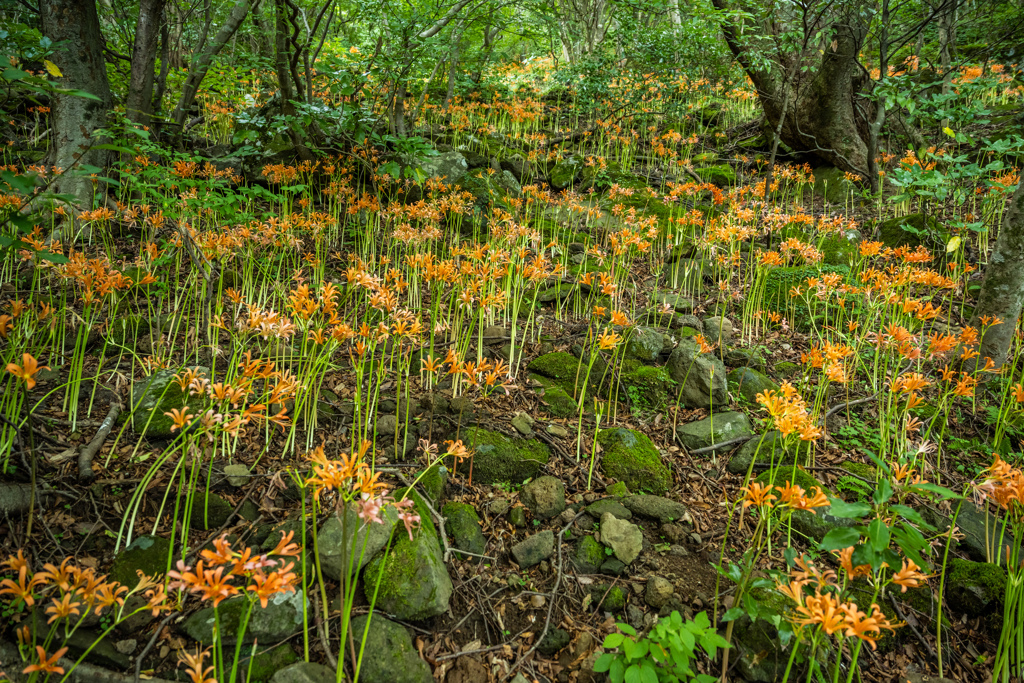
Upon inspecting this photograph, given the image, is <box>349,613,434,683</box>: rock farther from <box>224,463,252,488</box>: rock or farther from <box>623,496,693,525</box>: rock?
<box>623,496,693,525</box>: rock

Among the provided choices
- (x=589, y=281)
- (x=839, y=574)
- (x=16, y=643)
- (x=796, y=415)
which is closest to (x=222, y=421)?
(x=16, y=643)

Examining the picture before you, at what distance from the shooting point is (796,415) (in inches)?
A: 83.6

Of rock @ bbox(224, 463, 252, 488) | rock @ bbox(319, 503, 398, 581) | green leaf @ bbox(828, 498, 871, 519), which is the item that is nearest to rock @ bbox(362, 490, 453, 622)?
rock @ bbox(319, 503, 398, 581)

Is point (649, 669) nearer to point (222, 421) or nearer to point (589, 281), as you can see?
point (222, 421)

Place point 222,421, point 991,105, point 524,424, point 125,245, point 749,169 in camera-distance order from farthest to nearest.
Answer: point 991,105
point 749,169
point 125,245
point 524,424
point 222,421

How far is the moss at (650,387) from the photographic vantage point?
13.3ft

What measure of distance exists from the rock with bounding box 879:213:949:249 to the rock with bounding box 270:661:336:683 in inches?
282

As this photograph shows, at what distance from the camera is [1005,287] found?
4062 mm

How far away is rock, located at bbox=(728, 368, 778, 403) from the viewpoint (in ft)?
13.5

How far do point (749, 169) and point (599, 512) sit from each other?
9.74m

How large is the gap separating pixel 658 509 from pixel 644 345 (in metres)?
1.93


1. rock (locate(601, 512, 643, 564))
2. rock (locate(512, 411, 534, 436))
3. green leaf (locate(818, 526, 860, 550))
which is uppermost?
green leaf (locate(818, 526, 860, 550))

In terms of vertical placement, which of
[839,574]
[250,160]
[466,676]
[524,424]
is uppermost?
[250,160]

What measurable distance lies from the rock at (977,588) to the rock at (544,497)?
2.12 metres
